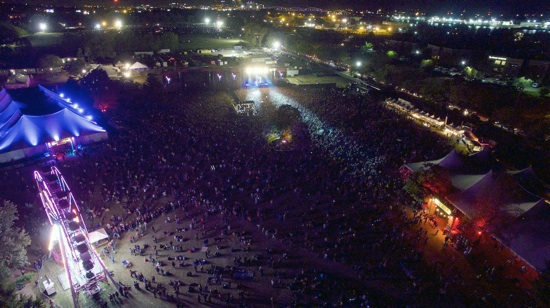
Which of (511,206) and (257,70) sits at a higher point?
(257,70)

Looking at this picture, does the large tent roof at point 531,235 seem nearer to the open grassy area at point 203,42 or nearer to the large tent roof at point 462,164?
the large tent roof at point 462,164

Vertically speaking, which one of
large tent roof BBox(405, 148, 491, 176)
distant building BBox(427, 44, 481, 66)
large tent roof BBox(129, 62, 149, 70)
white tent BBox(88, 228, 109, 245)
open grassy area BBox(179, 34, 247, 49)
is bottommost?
white tent BBox(88, 228, 109, 245)

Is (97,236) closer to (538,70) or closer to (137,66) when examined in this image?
(137,66)

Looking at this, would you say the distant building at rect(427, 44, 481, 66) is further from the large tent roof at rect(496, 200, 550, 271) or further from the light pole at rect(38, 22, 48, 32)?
the light pole at rect(38, 22, 48, 32)

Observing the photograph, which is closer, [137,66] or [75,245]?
[75,245]

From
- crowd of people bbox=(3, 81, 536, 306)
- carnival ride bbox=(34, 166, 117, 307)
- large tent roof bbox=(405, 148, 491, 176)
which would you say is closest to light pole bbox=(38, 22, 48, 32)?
crowd of people bbox=(3, 81, 536, 306)

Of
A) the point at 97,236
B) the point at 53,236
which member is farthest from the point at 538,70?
the point at 53,236
